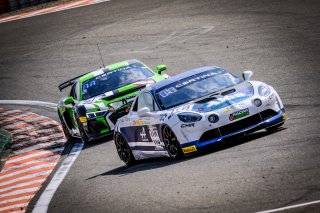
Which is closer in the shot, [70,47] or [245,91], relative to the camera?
[245,91]

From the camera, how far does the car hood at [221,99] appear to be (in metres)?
10.5

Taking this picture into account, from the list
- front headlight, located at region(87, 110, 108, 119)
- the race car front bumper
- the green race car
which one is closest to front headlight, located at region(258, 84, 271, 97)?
the race car front bumper

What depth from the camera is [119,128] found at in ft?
40.6

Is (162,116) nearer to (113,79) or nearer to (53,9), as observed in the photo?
(113,79)

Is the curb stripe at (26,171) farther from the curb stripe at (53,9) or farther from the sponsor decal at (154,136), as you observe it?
the curb stripe at (53,9)

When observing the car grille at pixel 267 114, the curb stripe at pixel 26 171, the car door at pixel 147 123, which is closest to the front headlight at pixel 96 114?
the curb stripe at pixel 26 171

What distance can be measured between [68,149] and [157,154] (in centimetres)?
433

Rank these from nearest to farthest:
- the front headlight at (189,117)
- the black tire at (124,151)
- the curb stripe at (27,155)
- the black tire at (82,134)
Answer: the front headlight at (189,117) → the curb stripe at (27,155) → the black tire at (124,151) → the black tire at (82,134)

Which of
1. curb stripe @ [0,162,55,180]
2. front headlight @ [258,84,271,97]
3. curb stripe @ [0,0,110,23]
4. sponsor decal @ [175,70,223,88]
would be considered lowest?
curb stripe @ [0,0,110,23]

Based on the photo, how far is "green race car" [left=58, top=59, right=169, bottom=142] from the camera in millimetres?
14797

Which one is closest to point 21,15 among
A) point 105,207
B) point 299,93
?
point 299,93

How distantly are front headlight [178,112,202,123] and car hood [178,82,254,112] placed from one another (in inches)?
4.5

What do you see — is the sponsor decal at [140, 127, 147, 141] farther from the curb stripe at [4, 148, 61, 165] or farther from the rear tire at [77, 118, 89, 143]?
the curb stripe at [4, 148, 61, 165]

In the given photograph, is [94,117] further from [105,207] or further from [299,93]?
[105,207]
